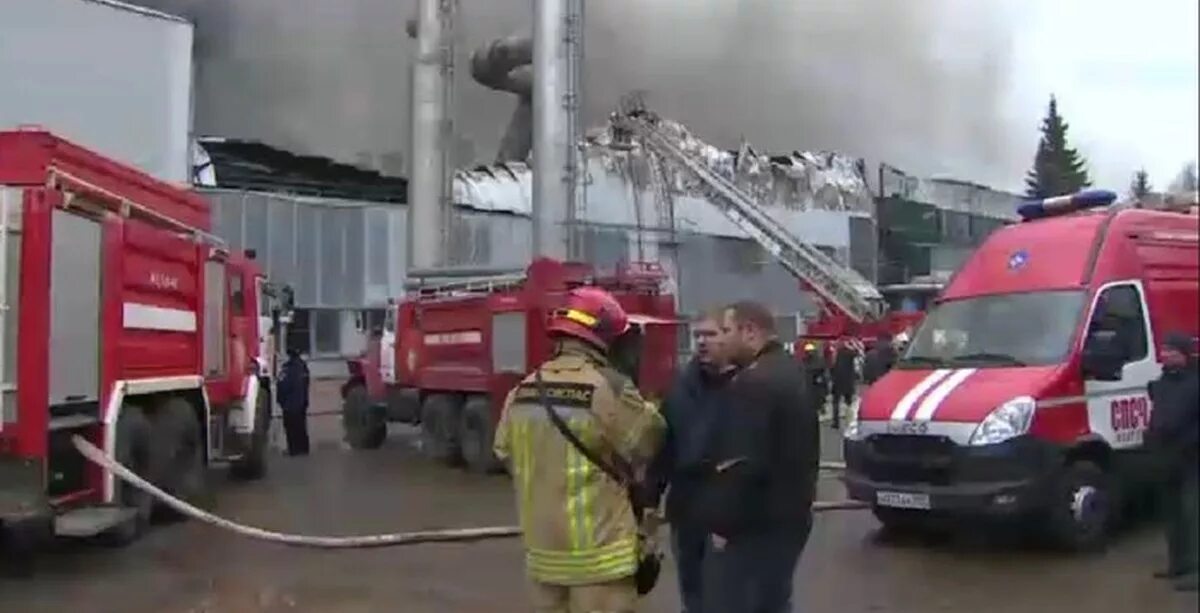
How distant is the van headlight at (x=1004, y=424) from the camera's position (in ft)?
27.6

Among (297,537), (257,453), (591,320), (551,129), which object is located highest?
(551,129)

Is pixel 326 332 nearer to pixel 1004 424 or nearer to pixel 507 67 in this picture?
pixel 507 67

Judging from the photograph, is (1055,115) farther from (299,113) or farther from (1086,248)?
(299,113)

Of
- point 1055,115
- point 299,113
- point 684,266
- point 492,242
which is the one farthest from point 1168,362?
point 299,113

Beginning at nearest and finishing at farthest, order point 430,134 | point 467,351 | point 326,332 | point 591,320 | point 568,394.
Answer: point 568,394 → point 591,320 → point 467,351 → point 430,134 → point 326,332

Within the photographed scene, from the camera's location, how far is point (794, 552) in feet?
14.0

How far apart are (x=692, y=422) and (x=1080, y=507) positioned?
5.33 meters

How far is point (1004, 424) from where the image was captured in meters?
8.41

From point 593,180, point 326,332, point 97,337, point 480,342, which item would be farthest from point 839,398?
point 593,180

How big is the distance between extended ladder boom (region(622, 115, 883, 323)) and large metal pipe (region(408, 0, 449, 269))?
13848 millimetres

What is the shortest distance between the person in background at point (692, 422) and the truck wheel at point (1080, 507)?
186 inches

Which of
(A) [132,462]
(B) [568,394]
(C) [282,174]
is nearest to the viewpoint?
(B) [568,394]

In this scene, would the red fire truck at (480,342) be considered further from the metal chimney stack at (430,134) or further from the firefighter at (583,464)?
the firefighter at (583,464)

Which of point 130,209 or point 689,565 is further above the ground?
point 130,209
